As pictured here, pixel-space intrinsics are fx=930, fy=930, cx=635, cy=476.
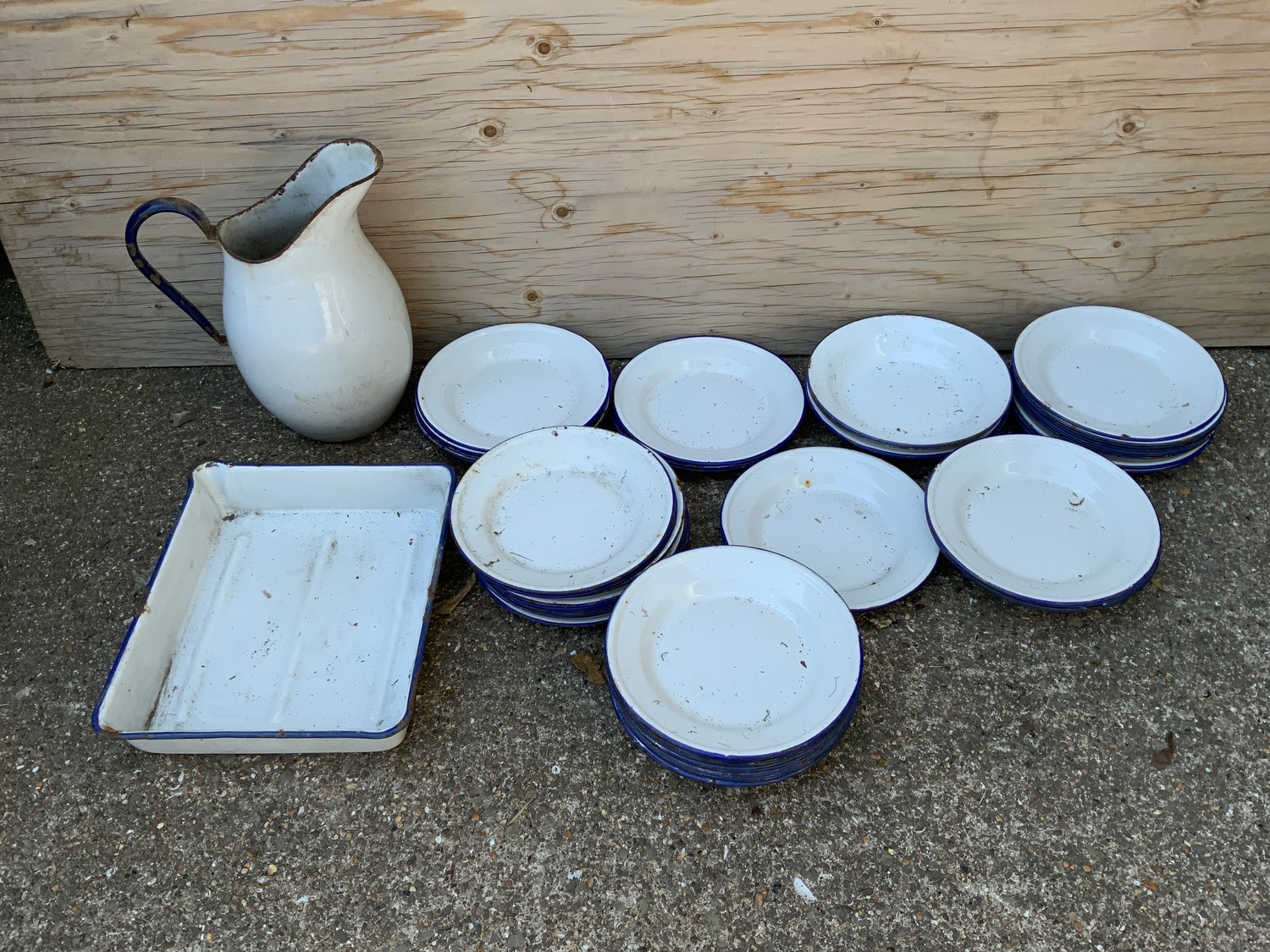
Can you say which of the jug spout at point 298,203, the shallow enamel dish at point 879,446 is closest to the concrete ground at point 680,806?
the shallow enamel dish at point 879,446

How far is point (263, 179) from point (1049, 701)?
1627 millimetres

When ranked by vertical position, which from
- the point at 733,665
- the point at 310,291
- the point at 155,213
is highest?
the point at 155,213

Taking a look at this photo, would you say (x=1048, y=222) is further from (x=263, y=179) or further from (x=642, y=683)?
(x=263, y=179)

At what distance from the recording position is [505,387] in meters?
1.90

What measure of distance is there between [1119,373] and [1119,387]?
40 millimetres

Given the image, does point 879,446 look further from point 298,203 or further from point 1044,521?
point 298,203

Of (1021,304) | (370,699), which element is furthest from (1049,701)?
(370,699)

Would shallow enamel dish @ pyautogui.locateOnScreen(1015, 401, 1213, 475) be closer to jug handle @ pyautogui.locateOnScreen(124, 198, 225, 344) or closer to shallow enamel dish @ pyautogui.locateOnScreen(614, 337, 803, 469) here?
shallow enamel dish @ pyautogui.locateOnScreen(614, 337, 803, 469)

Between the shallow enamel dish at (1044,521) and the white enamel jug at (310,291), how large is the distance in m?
1.04

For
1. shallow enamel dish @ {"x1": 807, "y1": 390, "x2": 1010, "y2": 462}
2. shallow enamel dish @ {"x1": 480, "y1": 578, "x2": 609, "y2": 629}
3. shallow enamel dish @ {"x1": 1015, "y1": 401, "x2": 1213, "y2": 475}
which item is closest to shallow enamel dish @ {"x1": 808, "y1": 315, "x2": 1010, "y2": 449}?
shallow enamel dish @ {"x1": 807, "y1": 390, "x2": 1010, "y2": 462}

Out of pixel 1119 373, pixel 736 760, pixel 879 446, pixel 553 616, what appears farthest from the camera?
pixel 1119 373

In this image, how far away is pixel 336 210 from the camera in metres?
1.55

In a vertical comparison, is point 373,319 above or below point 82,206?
below

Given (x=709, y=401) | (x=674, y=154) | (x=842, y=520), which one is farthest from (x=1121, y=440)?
(x=674, y=154)
